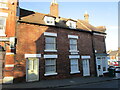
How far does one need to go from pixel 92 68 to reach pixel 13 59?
35.2ft

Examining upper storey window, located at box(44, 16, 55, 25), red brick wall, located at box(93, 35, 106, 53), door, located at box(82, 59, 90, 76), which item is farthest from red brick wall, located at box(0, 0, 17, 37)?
red brick wall, located at box(93, 35, 106, 53)

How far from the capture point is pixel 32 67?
10391 mm

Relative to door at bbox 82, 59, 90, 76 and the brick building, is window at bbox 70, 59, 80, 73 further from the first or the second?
the brick building

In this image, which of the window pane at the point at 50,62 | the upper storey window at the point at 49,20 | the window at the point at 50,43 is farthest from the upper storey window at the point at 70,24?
the window pane at the point at 50,62

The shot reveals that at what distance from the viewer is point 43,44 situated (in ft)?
36.9

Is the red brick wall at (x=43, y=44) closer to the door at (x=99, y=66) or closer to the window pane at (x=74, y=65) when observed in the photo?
the window pane at (x=74, y=65)

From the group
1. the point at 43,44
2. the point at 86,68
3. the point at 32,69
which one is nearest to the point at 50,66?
the point at 32,69

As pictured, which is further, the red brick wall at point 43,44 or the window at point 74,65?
the window at point 74,65

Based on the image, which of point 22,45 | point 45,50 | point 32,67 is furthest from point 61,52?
point 22,45

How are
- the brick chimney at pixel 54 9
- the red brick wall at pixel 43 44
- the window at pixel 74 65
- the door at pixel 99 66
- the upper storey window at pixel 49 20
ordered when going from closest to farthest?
the red brick wall at pixel 43 44, the upper storey window at pixel 49 20, the window at pixel 74 65, the door at pixel 99 66, the brick chimney at pixel 54 9

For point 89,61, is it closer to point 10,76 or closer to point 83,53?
point 83,53

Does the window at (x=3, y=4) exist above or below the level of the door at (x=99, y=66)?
above

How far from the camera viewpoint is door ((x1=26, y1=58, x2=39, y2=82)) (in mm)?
10031

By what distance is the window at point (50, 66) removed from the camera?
11.1m
